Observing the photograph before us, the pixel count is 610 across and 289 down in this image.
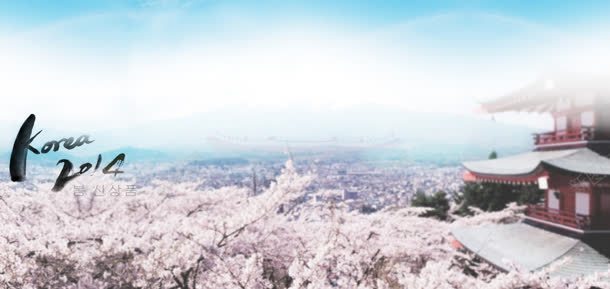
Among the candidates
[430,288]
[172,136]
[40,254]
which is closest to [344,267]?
[430,288]

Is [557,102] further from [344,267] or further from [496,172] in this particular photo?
[344,267]

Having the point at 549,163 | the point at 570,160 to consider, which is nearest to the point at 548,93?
the point at 570,160

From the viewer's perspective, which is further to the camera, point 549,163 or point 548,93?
point 548,93

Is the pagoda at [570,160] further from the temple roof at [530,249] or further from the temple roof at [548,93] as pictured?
Result: the temple roof at [530,249]

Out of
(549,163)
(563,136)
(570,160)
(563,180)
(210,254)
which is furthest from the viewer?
(563,136)

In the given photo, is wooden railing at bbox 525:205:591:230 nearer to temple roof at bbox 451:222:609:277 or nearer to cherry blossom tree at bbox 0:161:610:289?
temple roof at bbox 451:222:609:277

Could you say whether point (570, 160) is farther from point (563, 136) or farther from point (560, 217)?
point (563, 136)

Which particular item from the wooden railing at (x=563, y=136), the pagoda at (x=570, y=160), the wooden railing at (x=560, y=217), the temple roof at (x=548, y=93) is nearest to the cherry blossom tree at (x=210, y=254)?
A: the wooden railing at (x=560, y=217)
